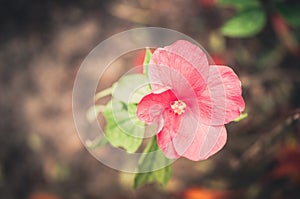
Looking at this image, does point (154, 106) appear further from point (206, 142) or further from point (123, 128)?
point (123, 128)

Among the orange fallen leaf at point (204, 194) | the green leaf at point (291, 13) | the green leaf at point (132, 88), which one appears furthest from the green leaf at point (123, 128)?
the orange fallen leaf at point (204, 194)

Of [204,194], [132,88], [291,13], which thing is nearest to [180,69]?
[132,88]

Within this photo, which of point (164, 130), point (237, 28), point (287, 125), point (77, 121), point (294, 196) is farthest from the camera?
point (77, 121)

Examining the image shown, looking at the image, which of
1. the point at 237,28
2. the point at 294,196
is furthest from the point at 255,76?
the point at 237,28

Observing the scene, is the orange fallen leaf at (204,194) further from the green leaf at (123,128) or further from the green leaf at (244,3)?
the green leaf at (123,128)

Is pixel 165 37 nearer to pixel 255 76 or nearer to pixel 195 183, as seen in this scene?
pixel 255 76

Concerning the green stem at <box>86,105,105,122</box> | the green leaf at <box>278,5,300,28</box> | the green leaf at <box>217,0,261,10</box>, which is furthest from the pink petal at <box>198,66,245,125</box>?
the green leaf at <box>278,5,300,28</box>
